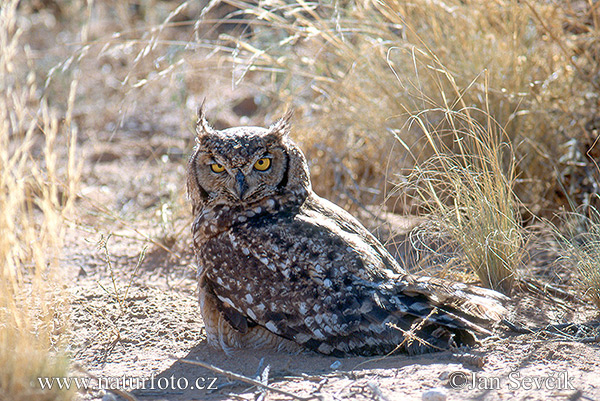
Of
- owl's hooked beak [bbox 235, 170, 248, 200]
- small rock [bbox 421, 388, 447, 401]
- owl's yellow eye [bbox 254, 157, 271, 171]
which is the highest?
owl's yellow eye [bbox 254, 157, 271, 171]

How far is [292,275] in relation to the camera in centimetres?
318

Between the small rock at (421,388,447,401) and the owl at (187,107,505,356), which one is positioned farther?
the owl at (187,107,505,356)

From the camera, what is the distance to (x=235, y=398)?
271 cm

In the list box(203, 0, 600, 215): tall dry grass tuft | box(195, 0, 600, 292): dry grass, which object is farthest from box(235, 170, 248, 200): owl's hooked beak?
box(203, 0, 600, 215): tall dry grass tuft

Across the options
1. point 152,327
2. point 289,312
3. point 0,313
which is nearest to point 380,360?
point 289,312

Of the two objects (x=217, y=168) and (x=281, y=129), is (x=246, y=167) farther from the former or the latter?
(x=281, y=129)

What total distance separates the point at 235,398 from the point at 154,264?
7.21 ft
